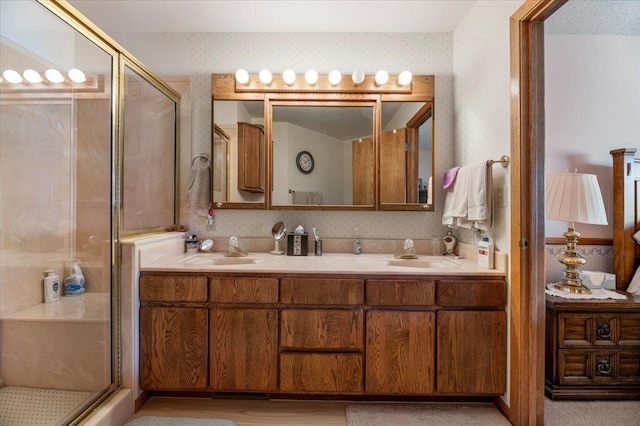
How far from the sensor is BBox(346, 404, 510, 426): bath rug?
156 centimetres

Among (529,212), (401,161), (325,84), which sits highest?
(325,84)

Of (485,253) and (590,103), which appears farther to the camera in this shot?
(590,103)

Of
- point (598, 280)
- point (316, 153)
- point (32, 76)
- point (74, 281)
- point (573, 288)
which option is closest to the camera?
point (32, 76)

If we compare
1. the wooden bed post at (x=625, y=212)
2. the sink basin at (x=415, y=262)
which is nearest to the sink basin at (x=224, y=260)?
the sink basin at (x=415, y=262)

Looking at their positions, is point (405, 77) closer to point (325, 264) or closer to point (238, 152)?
point (238, 152)

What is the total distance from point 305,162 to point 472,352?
61.4 inches

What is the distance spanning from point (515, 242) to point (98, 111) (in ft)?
7.58

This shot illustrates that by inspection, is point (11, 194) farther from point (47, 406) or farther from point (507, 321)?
point (507, 321)

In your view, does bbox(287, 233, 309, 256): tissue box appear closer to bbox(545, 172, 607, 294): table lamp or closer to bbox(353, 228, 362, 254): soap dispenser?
bbox(353, 228, 362, 254): soap dispenser

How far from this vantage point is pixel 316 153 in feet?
7.11

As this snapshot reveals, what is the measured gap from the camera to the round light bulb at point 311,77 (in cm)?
213

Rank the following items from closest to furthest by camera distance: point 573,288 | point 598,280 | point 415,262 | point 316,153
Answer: point 573,288
point 598,280
point 415,262
point 316,153

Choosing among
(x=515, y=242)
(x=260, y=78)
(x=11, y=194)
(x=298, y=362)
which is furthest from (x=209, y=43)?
(x=515, y=242)

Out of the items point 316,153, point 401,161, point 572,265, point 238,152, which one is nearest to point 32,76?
point 238,152
